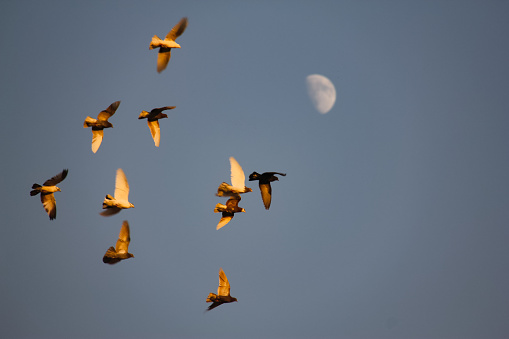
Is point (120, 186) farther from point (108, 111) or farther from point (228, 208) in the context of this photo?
point (228, 208)

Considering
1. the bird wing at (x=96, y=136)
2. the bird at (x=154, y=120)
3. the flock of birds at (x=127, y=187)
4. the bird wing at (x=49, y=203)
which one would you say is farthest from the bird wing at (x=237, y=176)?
the bird wing at (x=49, y=203)

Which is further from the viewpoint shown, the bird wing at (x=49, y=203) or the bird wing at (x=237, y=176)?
the bird wing at (x=237, y=176)

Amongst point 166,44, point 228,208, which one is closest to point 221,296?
point 228,208

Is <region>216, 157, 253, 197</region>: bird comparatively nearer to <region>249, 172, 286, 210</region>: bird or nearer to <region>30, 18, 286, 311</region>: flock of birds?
<region>30, 18, 286, 311</region>: flock of birds

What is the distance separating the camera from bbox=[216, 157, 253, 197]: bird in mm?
29747

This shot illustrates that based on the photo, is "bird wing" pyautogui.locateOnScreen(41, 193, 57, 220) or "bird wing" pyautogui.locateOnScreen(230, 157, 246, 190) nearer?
"bird wing" pyautogui.locateOnScreen(41, 193, 57, 220)

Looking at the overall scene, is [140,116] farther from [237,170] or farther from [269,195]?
[269,195]

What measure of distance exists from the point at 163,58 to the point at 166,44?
0.78 metres

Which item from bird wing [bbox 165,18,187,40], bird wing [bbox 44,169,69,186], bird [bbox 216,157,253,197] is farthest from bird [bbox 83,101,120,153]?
bird [bbox 216,157,253,197]

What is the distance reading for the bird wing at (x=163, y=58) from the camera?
95.5 ft

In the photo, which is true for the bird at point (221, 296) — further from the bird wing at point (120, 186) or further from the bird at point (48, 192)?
the bird at point (48, 192)

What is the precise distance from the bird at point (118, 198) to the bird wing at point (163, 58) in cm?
603

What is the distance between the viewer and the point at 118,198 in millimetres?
28531

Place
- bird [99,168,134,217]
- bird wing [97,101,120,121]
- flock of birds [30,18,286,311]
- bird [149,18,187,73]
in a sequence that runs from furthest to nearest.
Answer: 1. bird wing [97,101,120,121]
2. bird [149,18,187,73]
3. flock of birds [30,18,286,311]
4. bird [99,168,134,217]
